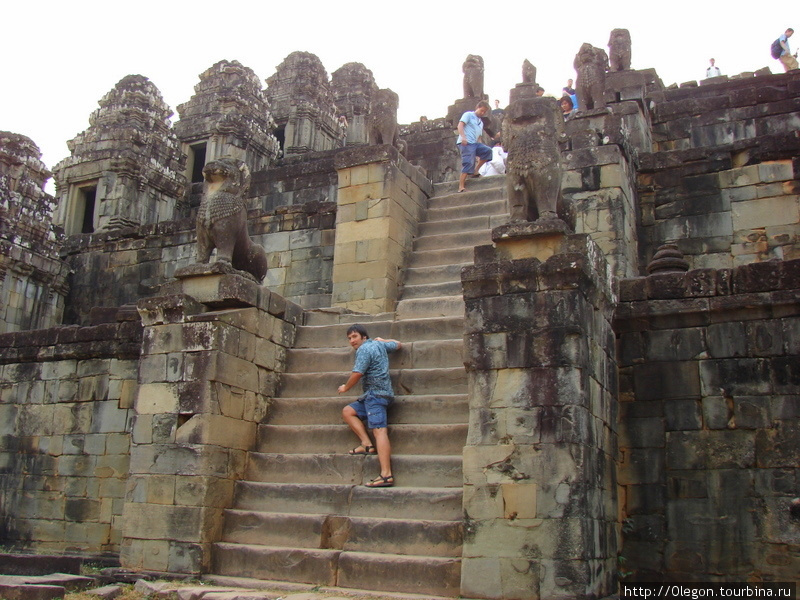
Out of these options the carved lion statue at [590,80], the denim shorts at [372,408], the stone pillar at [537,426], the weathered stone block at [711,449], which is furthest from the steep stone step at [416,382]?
the carved lion statue at [590,80]

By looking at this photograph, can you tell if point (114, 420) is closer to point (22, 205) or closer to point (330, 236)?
point (330, 236)

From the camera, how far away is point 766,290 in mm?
7883

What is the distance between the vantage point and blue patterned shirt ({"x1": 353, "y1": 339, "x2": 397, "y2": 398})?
26.9 feet

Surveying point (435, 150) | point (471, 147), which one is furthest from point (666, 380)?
point (435, 150)

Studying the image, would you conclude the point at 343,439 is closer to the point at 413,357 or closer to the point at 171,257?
the point at 413,357

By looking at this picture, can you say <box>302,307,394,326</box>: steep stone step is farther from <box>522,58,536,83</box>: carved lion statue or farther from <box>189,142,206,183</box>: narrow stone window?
<box>189,142,206,183</box>: narrow stone window

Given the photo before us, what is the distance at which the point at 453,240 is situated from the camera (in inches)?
453

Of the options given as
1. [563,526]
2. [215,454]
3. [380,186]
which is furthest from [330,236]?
[563,526]

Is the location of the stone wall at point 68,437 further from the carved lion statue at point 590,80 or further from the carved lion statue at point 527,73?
the carved lion statue at point 527,73

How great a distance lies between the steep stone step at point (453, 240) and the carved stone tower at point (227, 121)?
12.8 meters

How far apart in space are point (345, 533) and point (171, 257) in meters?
9.29

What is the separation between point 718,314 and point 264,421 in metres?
4.84

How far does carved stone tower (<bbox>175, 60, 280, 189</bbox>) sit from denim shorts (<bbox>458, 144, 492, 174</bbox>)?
445 inches

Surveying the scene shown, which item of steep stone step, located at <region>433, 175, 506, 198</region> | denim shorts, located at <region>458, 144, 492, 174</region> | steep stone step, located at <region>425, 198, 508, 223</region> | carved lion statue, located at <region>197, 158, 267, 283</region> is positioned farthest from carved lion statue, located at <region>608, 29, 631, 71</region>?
carved lion statue, located at <region>197, 158, 267, 283</region>
